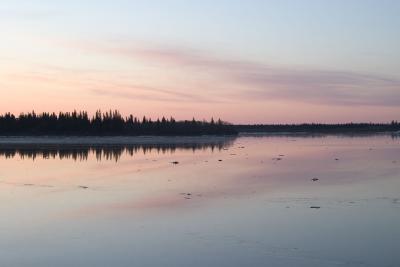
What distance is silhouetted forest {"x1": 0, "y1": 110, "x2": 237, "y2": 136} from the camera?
8025 centimetres

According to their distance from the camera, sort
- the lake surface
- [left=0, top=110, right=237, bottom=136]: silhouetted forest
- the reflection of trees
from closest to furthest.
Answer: the lake surface → the reflection of trees → [left=0, top=110, right=237, bottom=136]: silhouetted forest

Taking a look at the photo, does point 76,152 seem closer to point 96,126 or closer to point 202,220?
point 202,220

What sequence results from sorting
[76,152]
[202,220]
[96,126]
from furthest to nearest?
[96,126], [76,152], [202,220]

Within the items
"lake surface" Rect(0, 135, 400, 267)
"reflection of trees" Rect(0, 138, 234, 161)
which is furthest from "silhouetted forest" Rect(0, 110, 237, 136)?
"lake surface" Rect(0, 135, 400, 267)

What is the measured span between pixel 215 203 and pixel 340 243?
4.78 m

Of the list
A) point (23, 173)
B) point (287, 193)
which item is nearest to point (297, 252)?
point (287, 193)

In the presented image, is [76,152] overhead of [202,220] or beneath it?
overhead

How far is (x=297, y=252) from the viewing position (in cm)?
797

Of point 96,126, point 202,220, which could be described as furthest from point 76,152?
point 96,126

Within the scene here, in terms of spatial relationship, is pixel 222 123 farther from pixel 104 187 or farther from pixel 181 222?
pixel 181 222

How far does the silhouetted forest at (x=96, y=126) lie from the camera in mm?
80250

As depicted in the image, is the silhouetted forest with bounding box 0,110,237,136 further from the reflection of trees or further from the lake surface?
the lake surface

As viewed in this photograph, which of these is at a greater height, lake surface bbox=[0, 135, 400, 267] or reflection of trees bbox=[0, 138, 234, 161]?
reflection of trees bbox=[0, 138, 234, 161]

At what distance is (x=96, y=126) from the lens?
83.6 m
